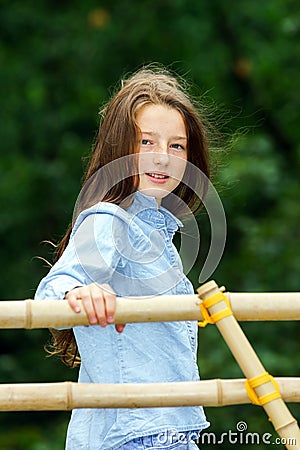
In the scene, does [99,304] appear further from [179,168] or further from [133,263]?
[179,168]

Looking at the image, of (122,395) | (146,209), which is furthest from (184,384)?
(146,209)

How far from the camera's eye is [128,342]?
164 centimetres

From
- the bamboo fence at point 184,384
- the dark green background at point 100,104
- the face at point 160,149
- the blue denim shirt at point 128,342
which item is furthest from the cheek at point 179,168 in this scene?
the dark green background at point 100,104

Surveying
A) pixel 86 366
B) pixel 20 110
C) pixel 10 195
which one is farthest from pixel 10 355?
pixel 86 366

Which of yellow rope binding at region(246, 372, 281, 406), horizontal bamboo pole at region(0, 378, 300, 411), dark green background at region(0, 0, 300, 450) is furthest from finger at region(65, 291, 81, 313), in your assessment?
dark green background at region(0, 0, 300, 450)

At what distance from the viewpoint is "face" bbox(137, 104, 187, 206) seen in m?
1.72

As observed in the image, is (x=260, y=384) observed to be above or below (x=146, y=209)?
below

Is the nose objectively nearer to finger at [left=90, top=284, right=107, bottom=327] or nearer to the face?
the face

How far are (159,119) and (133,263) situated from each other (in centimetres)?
29

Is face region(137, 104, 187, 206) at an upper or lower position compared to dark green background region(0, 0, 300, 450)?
lower

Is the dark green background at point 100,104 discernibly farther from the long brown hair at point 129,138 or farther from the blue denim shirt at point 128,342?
the blue denim shirt at point 128,342

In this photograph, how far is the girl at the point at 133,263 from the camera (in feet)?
5.19

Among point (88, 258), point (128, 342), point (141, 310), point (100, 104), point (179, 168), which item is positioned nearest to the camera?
point (141, 310)

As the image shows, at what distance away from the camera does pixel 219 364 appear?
13.7 feet
